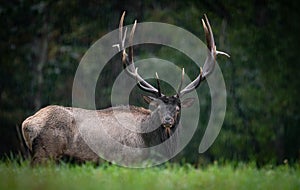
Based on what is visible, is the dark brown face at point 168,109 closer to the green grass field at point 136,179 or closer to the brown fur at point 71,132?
the brown fur at point 71,132

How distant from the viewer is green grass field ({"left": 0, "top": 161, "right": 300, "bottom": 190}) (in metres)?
6.02

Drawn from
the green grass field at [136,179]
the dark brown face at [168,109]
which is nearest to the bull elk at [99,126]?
the dark brown face at [168,109]

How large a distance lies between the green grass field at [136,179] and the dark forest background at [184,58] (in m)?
8.62

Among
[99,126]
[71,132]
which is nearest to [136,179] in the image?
[71,132]

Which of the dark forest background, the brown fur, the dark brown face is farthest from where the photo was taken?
the dark forest background

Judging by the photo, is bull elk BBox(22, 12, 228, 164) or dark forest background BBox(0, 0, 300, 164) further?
dark forest background BBox(0, 0, 300, 164)

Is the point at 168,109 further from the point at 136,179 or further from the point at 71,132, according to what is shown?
the point at 136,179

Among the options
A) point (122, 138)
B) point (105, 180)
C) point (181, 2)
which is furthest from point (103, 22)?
point (105, 180)

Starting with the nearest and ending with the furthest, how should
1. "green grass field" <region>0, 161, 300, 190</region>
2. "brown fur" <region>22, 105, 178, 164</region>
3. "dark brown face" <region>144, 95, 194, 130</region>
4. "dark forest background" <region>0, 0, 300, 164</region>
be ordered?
"green grass field" <region>0, 161, 300, 190</region> → "brown fur" <region>22, 105, 178, 164</region> → "dark brown face" <region>144, 95, 194, 130</region> → "dark forest background" <region>0, 0, 300, 164</region>

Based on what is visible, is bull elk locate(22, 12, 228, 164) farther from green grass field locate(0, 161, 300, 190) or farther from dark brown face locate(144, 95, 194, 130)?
green grass field locate(0, 161, 300, 190)

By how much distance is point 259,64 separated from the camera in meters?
17.0

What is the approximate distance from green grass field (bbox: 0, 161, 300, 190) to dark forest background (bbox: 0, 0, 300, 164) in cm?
862

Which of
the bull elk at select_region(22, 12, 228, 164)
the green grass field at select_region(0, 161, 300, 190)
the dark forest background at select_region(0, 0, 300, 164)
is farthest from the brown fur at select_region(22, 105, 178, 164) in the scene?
the dark forest background at select_region(0, 0, 300, 164)

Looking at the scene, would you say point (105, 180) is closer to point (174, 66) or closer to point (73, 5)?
point (174, 66)
